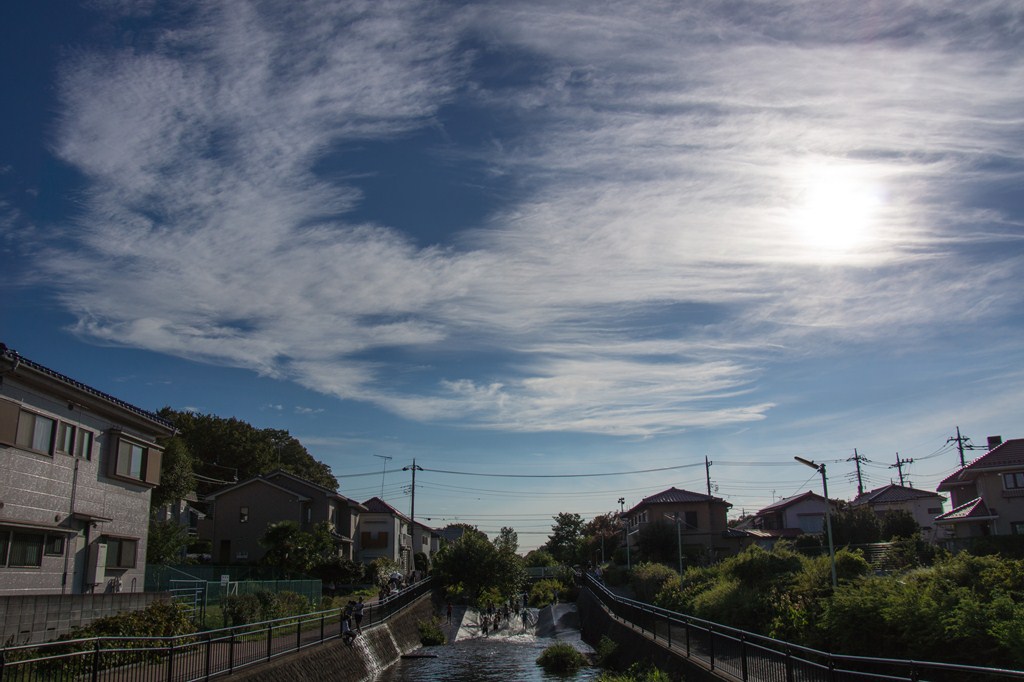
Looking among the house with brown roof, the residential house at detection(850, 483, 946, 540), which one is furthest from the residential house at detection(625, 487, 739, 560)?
the house with brown roof

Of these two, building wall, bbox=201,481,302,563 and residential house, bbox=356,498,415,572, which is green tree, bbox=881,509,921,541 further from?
building wall, bbox=201,481,302,563

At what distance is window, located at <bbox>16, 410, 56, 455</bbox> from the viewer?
19234 mm

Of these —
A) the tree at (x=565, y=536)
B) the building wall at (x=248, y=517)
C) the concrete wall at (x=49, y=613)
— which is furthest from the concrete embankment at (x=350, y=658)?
the tree at (x=565, y=536)

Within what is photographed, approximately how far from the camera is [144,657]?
1449 centimetres

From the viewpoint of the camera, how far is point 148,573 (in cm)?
→ 2962

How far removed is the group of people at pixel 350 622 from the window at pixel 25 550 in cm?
999

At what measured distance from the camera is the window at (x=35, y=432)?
63.1 feet

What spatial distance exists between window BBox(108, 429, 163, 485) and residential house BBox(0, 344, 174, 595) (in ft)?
0.11

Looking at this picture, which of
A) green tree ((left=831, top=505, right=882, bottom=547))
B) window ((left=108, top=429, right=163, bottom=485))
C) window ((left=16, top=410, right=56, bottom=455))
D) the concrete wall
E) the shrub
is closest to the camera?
the concrete wall

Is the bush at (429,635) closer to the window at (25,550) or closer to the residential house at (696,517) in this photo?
the window at (25,550)

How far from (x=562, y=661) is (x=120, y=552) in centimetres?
1725

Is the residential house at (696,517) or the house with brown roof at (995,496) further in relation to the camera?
the residential house at (696,517)

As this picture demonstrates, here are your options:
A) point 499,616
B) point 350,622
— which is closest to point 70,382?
point 350,622

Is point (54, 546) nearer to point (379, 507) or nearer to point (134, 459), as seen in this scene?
point (134, 459)
